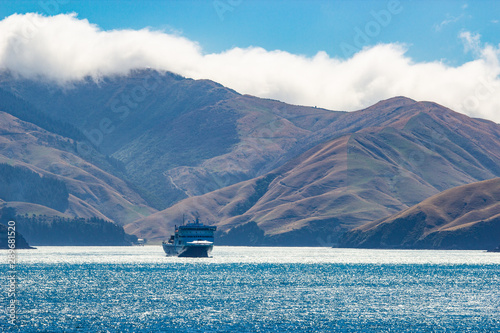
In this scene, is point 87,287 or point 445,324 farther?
point 87,287

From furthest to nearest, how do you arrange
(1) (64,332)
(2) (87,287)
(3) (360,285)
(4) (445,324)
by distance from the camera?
(3) (360,285) → (2) (87,287) → (4) (445,324) → (1) (64,332)

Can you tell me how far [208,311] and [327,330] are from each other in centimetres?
2726

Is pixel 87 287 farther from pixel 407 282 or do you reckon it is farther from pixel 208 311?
pixel 407 282

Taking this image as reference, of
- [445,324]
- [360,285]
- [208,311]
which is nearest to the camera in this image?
[445,324]

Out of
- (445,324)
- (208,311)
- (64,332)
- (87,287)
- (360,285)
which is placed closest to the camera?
(64,332)

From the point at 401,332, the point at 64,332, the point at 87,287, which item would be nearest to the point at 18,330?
the point at 64,332

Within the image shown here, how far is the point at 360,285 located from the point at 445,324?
242ft

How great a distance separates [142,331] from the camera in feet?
343

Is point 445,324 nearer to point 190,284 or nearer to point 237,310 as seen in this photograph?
point 237,310

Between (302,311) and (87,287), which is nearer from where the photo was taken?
(302,311)

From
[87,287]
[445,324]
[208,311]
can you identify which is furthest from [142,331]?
[87,287]

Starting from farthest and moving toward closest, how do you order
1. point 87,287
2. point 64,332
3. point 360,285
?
point 360,285 → point 87,287 → point 64,332

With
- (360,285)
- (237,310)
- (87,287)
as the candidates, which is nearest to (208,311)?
(237,310)

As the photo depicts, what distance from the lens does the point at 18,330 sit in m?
103
